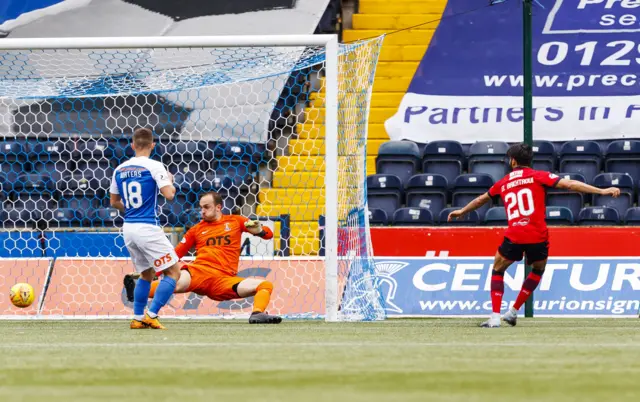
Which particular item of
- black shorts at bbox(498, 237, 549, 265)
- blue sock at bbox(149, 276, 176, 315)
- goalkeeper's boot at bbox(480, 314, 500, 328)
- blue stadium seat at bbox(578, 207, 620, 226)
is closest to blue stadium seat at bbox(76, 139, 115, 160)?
blue sock at bbox(149, 276, 176, 315)

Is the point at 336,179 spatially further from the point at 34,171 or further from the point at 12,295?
the point at 34,171

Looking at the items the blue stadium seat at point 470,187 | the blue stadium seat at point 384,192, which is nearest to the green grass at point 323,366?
the blue stadium seat at point 470,187

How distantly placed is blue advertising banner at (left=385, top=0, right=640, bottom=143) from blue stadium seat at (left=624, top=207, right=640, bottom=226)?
2362 millimetres

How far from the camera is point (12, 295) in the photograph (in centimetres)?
859

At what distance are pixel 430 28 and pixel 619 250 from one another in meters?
6.02

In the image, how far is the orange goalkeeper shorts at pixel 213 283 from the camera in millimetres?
8430

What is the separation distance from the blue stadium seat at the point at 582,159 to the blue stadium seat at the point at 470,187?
45.9 inches

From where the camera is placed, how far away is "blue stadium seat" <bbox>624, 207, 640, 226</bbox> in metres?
12.2

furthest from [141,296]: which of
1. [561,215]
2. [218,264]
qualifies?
[561,215]

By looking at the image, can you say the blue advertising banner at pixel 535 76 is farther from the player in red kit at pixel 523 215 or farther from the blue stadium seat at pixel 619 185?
the player in red kit at pixel 523 215

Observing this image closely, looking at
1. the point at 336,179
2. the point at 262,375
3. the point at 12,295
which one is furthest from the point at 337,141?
the point at 262,375

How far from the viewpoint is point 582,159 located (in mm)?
13539

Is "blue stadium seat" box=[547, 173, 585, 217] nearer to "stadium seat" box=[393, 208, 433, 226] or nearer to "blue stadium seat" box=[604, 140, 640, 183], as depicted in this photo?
"blue stadium seat" box=[604, 140, 640, 183]

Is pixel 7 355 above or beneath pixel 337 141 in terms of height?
beneath
